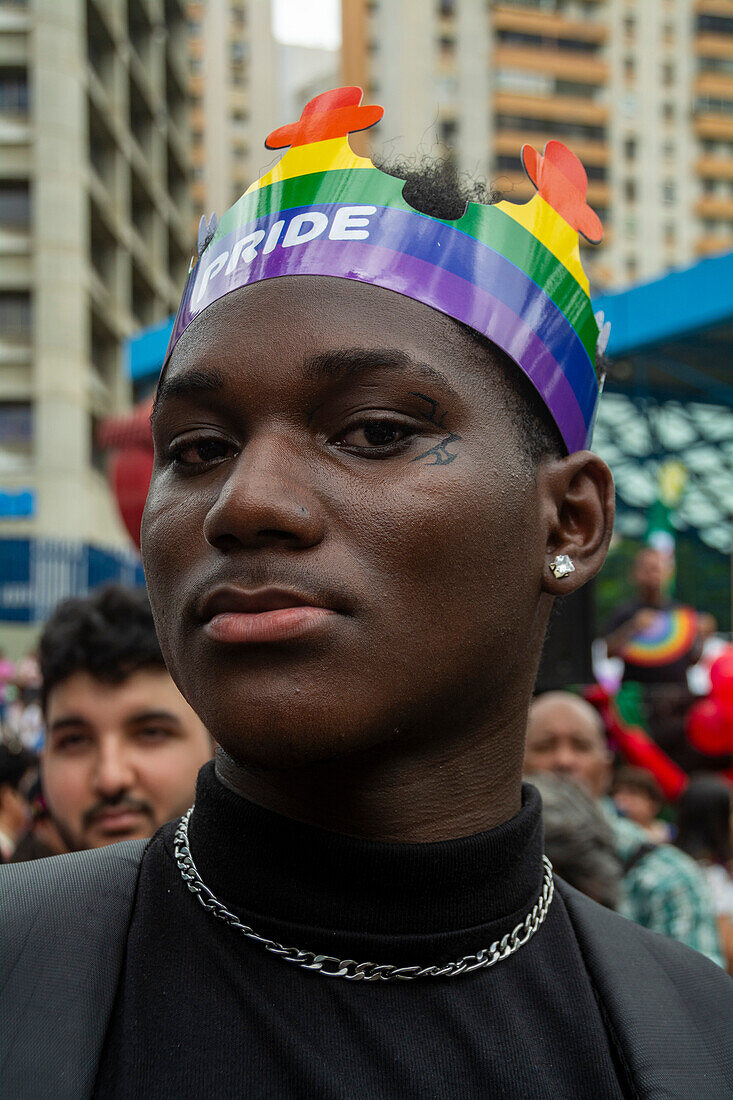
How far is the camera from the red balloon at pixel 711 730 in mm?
6879

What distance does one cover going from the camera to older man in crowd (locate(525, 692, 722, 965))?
344 centimetres

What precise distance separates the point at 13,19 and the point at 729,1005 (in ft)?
108

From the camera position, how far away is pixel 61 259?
29562mm

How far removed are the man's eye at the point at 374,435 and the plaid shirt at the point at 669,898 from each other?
2.27 m

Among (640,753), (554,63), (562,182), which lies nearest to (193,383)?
(562,182)

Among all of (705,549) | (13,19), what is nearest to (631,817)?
(705,549)

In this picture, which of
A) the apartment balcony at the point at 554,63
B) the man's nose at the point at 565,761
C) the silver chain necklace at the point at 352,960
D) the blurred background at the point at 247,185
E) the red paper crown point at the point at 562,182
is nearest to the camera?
the silver chain necklace at the point at 352,960

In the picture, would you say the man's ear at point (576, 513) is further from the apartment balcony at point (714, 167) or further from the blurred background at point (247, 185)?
the apartment balcony at point (714, 167)

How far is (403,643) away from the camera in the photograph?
55.1 inches

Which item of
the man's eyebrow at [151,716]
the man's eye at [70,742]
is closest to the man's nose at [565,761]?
the man's eyebrow at [151,716]

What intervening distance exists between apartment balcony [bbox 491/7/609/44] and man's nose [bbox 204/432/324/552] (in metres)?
66.8

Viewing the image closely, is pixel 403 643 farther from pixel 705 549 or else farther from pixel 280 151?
pixel 705 549

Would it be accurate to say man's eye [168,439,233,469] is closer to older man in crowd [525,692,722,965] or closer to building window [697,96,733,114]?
older man in crowd [525,692,722,965]

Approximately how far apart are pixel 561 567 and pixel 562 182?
623 millimetres
